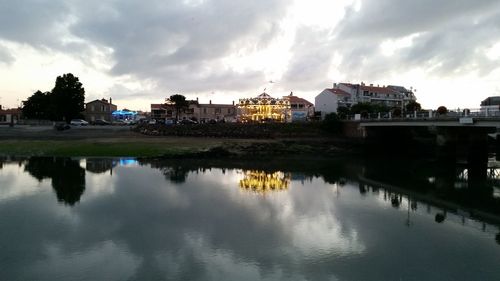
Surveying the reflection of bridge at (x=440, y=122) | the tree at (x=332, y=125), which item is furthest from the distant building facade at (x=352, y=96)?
the reflection of bridge at (x=440, y=122)

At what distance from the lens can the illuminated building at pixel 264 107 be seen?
287 ft

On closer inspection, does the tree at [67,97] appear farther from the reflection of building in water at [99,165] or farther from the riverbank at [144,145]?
the reflection of building in water at [99,165]

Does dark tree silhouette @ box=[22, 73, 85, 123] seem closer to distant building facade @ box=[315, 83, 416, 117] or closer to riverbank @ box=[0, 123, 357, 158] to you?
riverbank @ box=[0, 123, 357, 158]

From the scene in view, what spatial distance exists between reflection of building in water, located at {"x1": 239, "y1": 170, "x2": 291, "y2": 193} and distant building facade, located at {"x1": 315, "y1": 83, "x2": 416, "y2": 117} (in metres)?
75.1

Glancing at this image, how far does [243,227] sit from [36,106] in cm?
11438

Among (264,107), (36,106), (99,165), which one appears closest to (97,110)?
(36,106)

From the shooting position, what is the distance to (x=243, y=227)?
21688mm

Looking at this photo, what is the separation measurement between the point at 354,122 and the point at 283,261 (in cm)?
5872

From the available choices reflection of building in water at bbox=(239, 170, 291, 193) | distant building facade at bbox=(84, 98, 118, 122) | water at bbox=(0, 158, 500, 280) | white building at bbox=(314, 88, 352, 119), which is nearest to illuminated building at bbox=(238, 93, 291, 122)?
white building at bbox=(314, 88, 352, 119)

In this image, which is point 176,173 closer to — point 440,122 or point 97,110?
point 440,122

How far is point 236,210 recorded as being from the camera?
84.0ft

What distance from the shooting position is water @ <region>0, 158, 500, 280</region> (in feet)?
52.9

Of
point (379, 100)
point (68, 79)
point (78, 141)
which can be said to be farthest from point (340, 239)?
point (379, 100)

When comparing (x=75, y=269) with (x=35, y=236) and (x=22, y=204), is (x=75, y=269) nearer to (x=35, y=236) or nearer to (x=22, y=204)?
(x=35, y=236)
